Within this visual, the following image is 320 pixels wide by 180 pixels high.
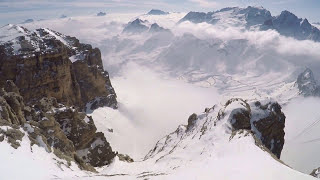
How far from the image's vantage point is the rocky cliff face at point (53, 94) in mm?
55713

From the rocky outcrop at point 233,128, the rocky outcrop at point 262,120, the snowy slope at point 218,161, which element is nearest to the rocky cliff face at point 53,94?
the snowy slope at point 218,161

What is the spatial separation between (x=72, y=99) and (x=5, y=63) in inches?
1153

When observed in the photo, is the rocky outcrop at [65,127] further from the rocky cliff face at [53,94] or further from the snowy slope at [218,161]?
the snowy slope at [218,161]

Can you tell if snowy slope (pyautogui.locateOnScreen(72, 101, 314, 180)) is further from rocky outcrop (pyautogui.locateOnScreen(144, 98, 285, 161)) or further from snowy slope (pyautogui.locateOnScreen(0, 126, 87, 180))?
snowy slope (pyautogui.locateOnScreen(0, 126, 87, 180))

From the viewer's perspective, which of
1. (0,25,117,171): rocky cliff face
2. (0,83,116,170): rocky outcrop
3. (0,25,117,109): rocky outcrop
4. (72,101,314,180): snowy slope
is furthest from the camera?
→ (0,25,117,109): rocky outcrop

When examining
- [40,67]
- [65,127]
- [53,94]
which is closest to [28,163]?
[65,127]

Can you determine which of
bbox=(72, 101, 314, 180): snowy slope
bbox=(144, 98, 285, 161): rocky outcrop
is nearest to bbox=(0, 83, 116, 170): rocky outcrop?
bbox=(72, 101, 314, 180): snowy slope

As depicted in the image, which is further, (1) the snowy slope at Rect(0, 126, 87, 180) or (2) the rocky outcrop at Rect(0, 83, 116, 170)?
(2) the rocky outcrop at Rect(0, 83, 116, 170)

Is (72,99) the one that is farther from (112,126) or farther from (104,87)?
(104,87)

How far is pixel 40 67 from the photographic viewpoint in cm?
12338

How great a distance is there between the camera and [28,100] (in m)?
118

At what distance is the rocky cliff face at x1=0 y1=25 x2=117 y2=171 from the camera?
55.7m

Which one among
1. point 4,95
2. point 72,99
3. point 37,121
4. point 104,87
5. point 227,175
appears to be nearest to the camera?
point 227,175

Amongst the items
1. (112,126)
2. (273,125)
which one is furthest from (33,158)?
(112,126)
